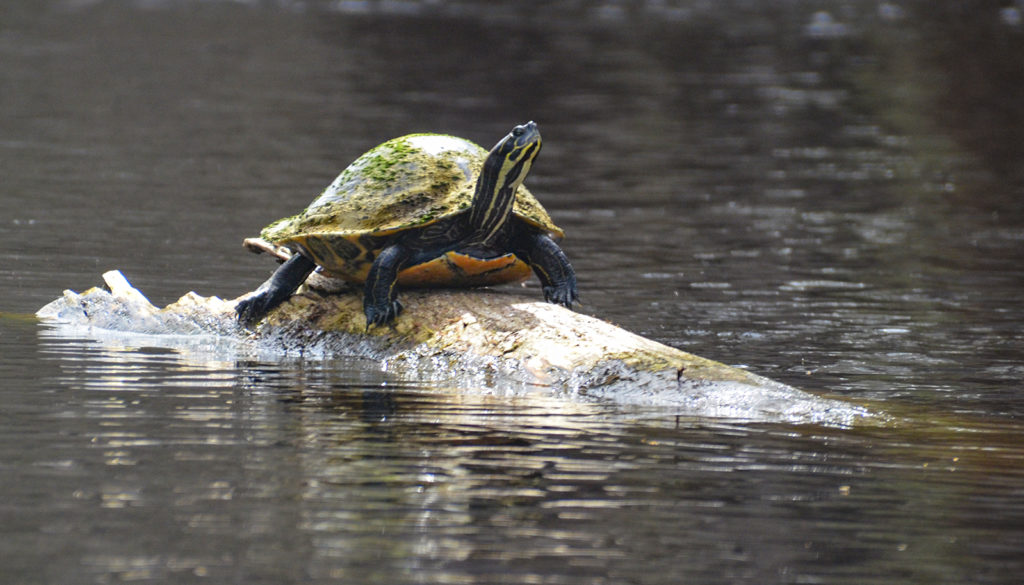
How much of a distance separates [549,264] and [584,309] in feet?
10.3

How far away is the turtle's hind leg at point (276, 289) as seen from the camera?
10109mm

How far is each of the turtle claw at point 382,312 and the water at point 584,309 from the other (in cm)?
32

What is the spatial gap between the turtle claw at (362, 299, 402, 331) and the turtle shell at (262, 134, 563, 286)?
9.1 inches

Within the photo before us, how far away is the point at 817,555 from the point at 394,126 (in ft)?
73.6

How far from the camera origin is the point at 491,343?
30.0 ft

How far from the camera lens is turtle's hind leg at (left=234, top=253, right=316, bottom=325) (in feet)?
33.2

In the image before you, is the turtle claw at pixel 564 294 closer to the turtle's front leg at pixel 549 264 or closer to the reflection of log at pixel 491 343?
the turtle's front leg at pixel 549 264

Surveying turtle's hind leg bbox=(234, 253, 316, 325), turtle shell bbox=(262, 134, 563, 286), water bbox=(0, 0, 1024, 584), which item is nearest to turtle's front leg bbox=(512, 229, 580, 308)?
turtle shell bbox=(262, 134, 563, 286)

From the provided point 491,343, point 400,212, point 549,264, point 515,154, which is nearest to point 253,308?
point 400,212

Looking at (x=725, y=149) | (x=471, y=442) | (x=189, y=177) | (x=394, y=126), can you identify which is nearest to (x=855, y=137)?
(x=725, y=149)

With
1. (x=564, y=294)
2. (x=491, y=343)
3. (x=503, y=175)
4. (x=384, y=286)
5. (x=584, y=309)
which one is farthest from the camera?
(x=584, y=309)

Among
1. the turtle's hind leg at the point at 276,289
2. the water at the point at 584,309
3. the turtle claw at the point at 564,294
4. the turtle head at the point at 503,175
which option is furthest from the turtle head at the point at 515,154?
the turtle's hind leg at the point at 276,289

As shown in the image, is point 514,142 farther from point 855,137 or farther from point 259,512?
point 855,137

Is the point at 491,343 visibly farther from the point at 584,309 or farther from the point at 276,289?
the point at 584,309
